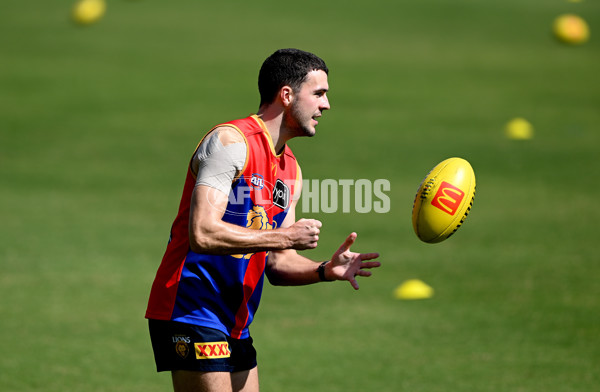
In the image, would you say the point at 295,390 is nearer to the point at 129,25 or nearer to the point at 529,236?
the point at 529,236

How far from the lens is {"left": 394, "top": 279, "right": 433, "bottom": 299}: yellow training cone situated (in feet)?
34.8

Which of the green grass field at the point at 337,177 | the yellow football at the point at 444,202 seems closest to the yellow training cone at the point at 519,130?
the green grass field at the point at 337,177

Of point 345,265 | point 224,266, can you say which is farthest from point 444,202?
point 224,266

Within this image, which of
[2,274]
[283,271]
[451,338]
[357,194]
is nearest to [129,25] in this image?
[357,194]

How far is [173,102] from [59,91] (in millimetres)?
3060

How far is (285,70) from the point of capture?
5062mm

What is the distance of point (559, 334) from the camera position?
9.41 meters

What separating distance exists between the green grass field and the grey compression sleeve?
3.78 m

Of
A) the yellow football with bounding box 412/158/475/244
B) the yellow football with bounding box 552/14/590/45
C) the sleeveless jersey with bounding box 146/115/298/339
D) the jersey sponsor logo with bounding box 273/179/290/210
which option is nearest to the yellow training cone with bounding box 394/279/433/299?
the yellow football with bounding box 412/158/475/244

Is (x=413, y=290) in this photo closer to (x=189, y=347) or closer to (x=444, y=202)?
(x=444, y=202)

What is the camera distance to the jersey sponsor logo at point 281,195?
5133mm

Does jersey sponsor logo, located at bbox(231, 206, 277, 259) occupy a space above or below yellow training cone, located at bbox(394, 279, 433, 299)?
below

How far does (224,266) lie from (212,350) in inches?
19.0

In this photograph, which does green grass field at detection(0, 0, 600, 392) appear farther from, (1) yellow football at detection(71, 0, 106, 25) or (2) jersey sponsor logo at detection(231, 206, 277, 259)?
(2) jersey sponsor logo at detection(231, 206, 277, 259)
